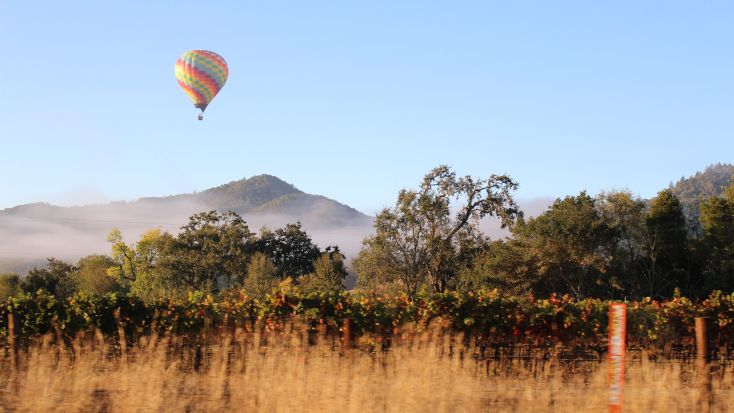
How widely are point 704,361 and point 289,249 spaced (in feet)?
235

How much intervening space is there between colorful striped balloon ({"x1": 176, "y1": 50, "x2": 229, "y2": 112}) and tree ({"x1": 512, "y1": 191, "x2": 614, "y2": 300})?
77.6 ft

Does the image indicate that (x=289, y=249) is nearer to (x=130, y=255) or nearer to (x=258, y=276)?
(x=258, y=276)

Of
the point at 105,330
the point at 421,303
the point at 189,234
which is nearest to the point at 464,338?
the point at 421,303

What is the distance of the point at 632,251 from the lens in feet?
135

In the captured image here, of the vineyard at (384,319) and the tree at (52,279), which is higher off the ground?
the vineyard at (384,319)

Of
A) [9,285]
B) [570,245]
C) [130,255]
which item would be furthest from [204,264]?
[570,245]

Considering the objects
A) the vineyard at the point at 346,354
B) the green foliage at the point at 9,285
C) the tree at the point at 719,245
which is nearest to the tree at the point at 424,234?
the tree at the point at 719,245

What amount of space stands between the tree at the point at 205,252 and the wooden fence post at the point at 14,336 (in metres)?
53.8

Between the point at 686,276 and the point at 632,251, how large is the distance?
387 cm

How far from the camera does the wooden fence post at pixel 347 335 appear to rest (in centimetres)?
681

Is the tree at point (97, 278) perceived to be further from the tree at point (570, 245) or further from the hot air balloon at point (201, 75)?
the tree at point (570, 245)

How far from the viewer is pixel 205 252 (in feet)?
216

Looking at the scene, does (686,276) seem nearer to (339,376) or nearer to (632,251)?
(632,251)

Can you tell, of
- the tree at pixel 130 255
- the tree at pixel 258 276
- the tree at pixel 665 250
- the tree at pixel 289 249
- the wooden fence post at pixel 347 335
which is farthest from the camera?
the tree at pixel 289 249
